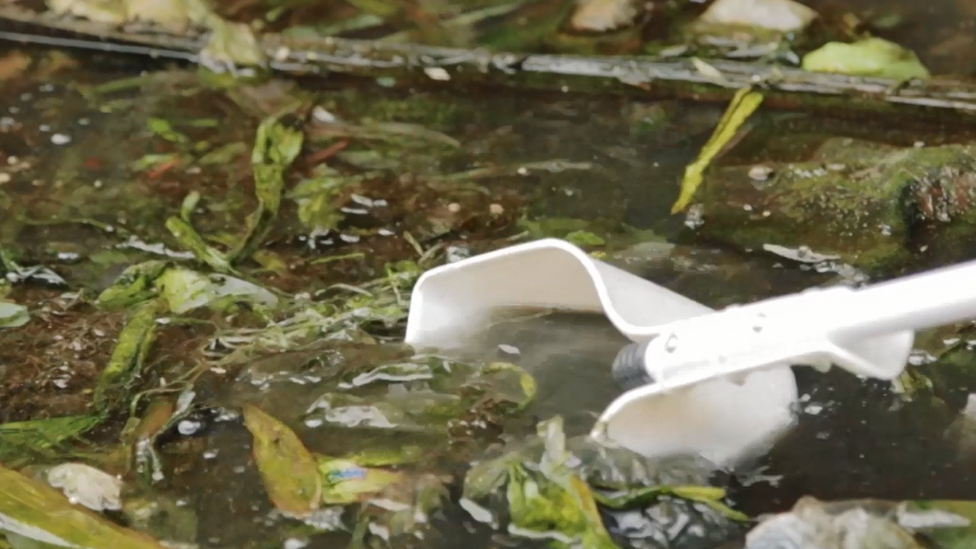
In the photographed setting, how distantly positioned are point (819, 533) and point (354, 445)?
442mm

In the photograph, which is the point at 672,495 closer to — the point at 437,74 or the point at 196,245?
the point at 196,245

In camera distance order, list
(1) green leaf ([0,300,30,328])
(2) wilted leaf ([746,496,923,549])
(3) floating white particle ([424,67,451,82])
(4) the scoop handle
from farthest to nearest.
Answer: (3) floating white particle ([424,67,451,82]) → (1) green leaf ([0,300,30,328]) → (2) wilted leaf ([746,496,923,549]) → (4) the scoop handle

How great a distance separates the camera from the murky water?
0.85 m

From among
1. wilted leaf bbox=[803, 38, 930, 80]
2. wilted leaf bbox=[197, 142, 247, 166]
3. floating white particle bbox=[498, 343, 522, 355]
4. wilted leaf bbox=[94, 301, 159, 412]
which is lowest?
wilted leaf bbox=[94, 301, 159, 412]

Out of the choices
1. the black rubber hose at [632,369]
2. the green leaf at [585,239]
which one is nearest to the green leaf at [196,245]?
the green leaf at [585,239]

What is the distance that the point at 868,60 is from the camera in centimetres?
141

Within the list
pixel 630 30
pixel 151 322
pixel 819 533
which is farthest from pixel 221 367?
pixel 630 30

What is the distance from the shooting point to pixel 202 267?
1.17 m

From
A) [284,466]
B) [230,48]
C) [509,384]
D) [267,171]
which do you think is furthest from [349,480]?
[230,48]

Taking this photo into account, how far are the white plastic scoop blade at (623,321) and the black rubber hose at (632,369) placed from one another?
1 centimetres

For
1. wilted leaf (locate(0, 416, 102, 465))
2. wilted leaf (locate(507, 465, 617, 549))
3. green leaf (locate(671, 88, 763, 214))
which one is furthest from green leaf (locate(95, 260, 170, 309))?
green leaf (locate(671, 88, 763, 214))

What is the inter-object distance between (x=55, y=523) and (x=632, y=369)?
55 centimetres

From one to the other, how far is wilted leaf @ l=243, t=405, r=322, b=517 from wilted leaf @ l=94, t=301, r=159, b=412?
0.17 meters

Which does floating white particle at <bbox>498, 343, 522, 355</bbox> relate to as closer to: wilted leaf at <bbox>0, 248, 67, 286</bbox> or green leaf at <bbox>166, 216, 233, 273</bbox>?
green leaf at <bbox>166, 216, 233, 273</bbox>
